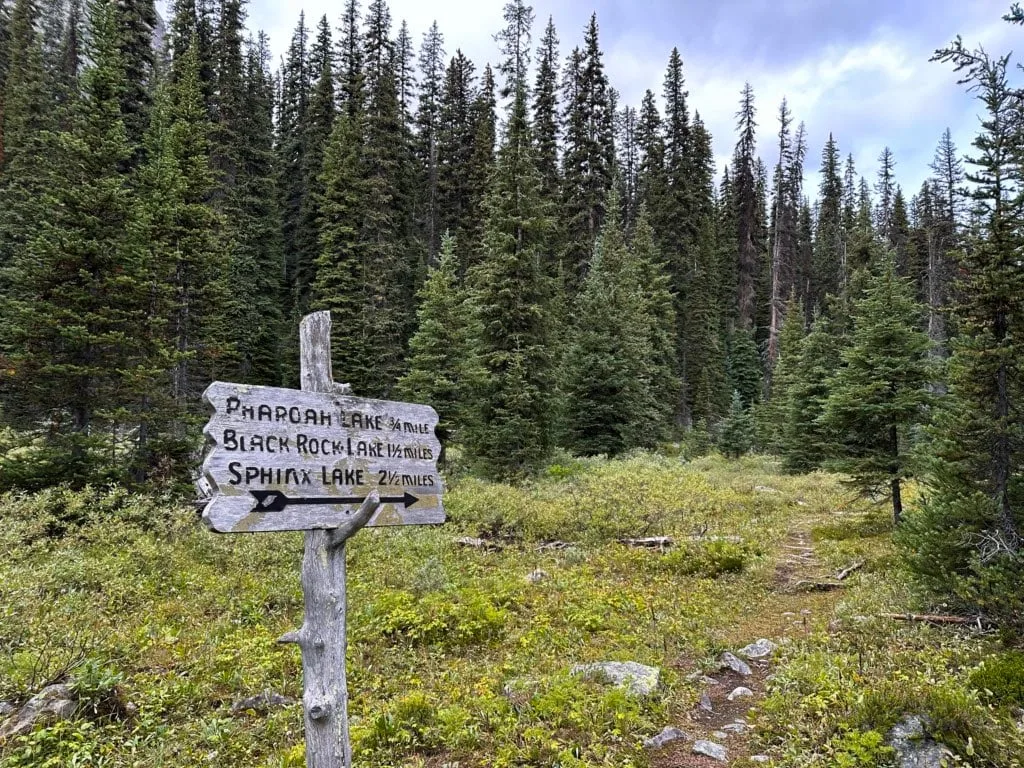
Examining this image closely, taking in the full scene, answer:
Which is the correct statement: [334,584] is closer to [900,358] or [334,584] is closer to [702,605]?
[702,605]

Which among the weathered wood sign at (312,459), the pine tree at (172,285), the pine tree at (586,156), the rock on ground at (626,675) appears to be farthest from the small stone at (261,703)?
the pine tree at (586,156)

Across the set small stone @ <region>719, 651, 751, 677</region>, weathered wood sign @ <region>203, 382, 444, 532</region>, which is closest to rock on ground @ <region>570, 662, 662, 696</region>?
small stone @ <region>719, 651, 751, 677</region>

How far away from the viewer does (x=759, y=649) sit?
266 inches

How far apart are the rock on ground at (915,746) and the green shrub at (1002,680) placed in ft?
3.25

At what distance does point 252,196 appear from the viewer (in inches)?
1372

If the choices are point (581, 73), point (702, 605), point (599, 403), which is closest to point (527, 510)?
point (702, 605)

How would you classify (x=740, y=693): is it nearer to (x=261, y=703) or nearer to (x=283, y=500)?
(x=261, y=703)

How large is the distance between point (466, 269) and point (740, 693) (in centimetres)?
2942

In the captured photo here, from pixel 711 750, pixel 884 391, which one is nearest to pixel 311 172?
pixel 884 391

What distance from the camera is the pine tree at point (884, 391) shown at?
1288 centimetres

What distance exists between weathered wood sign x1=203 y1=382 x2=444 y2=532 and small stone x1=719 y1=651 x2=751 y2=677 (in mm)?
4332

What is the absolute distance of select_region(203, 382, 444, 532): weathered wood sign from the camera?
9.59 ft

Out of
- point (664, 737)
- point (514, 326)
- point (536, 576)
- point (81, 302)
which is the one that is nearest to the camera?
point (664, 737)

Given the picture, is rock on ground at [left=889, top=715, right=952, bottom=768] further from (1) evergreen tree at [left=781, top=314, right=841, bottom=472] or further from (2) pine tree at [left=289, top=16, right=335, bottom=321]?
(2) pine tree at [left=289, top=16, right=335, bottom=321]
